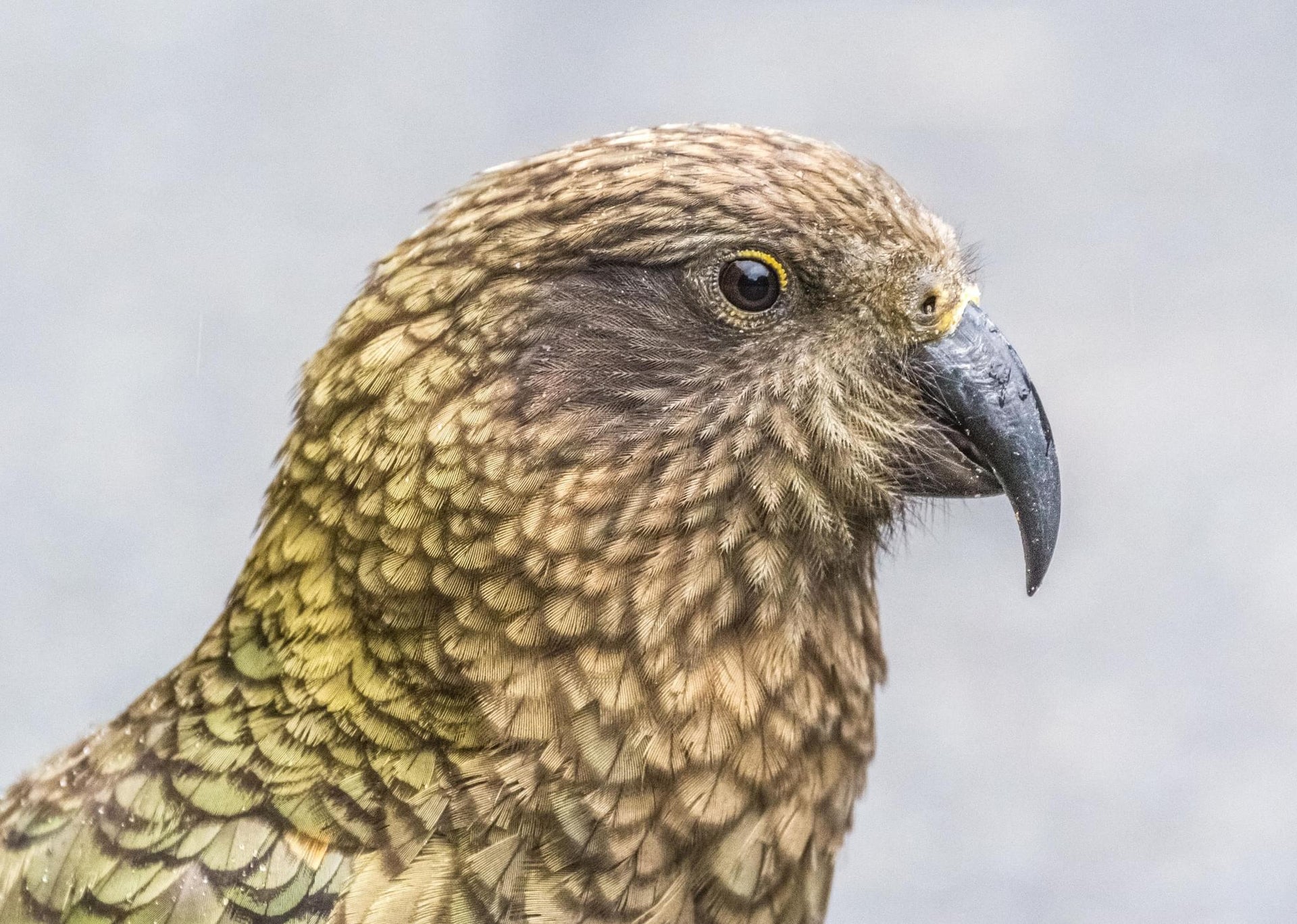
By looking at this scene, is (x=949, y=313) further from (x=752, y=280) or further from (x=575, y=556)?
(x=575, y=556)

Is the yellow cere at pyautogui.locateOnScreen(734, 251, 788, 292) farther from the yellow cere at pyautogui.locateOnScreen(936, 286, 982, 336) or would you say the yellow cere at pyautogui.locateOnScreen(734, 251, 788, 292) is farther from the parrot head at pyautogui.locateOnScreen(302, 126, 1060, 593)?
the yellow cere at pyautogui.locateOnScreen(936, 286, 982, 336)

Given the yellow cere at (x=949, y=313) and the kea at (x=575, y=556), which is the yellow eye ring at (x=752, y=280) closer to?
the kea at (x=575, y=556)

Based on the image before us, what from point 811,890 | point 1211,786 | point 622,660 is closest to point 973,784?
point 1211,786

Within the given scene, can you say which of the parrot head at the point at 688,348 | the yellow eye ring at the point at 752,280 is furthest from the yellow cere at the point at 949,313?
the yellow eye ring at the point at 752,280

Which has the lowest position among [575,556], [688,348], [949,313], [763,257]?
[575,556]

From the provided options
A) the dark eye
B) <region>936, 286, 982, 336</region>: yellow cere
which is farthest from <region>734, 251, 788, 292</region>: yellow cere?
<region>936, 286, 982, 336</region>: yellow cere

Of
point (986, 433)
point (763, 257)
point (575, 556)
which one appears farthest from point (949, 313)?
point (575, 556)
